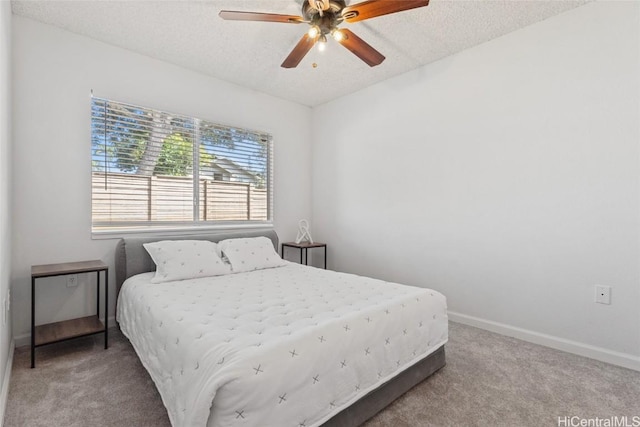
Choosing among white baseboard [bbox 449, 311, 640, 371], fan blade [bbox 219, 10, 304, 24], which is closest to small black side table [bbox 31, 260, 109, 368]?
fan blade [bbox 219, 10, 304, 24]

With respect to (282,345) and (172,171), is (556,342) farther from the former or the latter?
(172,171)

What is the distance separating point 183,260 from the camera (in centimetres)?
278

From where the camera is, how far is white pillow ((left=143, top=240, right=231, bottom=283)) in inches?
105

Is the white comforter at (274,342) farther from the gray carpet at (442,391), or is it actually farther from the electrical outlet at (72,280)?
the electrical outlet at (72,280)

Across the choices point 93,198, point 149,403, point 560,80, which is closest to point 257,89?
point 93,198

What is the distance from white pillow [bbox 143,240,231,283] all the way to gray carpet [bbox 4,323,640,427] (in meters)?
0.65

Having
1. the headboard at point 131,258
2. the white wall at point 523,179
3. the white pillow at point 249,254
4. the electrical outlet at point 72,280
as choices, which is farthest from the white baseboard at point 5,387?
the white wall at point 523,179

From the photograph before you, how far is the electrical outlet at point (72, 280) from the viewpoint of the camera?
2.70 meters

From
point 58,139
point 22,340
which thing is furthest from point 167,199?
point 22,340

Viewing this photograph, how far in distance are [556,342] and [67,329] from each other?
12.9 feet

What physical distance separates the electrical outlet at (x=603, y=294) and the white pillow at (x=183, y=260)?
3.03 m

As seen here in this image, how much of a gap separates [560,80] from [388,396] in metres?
2.71

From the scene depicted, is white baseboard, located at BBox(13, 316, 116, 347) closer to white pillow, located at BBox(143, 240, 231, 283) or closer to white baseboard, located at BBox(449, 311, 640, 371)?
white pillow, located at BBox(143, 240, 231, 283)

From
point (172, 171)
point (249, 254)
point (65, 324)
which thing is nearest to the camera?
point (65, 324)
